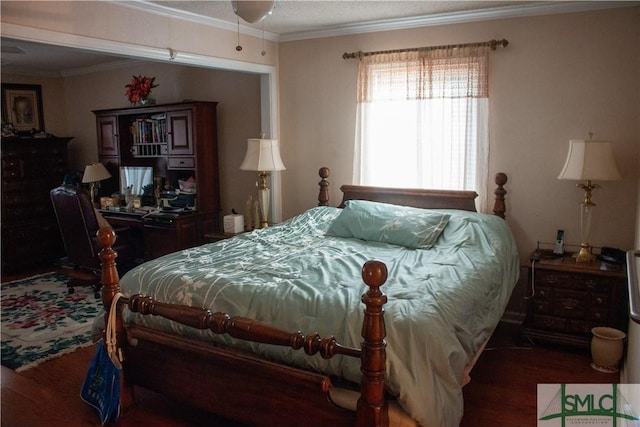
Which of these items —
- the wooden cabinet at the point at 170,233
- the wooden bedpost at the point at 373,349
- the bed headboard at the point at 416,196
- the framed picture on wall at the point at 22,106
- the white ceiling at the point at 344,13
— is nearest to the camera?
the wooden bedpost at the point at 373,349

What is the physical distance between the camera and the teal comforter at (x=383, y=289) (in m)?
1.95

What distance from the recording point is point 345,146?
175 inches

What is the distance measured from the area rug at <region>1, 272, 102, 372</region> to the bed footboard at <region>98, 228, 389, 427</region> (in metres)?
1.25

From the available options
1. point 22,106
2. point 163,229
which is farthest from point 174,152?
point 22,106

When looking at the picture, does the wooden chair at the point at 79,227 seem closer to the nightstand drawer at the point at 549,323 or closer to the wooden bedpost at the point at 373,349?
the wooden bedpost at the point at 373,349

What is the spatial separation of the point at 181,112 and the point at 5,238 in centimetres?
258

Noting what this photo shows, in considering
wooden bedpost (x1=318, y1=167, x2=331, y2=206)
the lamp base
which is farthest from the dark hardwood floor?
wooden bedpost (x1=318, y1=167, x2=331, y2=206)

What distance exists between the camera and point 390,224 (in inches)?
139

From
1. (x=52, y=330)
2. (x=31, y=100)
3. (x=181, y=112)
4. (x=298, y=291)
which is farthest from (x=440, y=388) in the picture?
(x=31, y=100)

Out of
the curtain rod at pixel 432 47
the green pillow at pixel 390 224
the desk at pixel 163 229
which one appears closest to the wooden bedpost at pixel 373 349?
Answer: the green pillow at pixel 390 224

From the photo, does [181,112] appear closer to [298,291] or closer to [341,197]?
[341,197]

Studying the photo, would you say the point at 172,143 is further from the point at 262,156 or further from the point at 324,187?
the point at 324,187

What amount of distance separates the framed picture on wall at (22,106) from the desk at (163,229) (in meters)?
2.21

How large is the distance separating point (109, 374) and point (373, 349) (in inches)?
59.4
